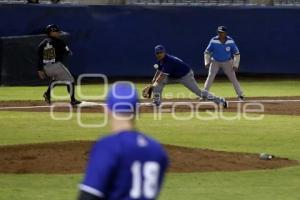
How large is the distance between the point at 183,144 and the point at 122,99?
10303 mm

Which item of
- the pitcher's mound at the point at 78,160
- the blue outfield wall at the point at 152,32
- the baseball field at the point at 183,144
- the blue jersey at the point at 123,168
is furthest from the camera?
the blue outfield wall at the point at 152,32

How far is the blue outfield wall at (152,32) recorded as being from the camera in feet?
96.7

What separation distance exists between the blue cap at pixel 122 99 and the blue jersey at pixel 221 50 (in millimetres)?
17330

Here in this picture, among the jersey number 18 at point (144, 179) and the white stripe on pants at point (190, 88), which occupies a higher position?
the jersey number 18 at point (144, 179)

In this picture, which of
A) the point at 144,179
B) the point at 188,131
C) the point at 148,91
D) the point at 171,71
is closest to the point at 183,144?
the point at 188,131

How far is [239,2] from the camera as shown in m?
35.8

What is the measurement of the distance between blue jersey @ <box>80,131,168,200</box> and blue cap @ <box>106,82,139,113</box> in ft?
0.46

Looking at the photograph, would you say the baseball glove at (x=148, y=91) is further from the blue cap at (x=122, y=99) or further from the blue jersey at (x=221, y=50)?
the blue cap at (x=122, y=99)

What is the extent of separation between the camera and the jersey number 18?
204 inches

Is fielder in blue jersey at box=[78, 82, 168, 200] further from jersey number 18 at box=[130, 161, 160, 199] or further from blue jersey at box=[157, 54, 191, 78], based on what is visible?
blue jersey at box=[157, 54, 191, 78]

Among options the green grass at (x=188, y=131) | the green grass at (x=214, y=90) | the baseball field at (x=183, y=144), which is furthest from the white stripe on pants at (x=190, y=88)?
the green grass at (x=214, y=90)

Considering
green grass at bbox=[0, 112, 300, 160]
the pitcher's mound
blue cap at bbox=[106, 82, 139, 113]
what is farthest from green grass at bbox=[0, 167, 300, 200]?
blue cap at bbox=[106, 82, 139, 113]

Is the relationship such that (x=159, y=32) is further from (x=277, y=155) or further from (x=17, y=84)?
(x=277, y=155)

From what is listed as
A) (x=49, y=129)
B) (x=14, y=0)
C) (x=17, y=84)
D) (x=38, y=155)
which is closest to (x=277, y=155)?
(x=38, y=155)
